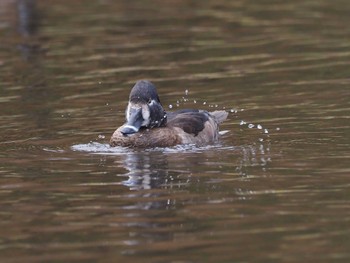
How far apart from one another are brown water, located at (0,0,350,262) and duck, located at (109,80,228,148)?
0.53 ft

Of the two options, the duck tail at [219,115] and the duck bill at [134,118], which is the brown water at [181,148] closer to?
the duck tail at [219,115]

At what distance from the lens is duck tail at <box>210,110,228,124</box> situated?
41.9 feet

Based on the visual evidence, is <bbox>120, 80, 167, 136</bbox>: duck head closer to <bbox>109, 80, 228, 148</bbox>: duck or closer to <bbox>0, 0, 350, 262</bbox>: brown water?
<bbox>109, 80, 228, 148</bbox>: duck

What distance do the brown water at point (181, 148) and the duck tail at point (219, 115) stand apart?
0.16 meters

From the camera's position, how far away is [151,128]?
12039 millimetres

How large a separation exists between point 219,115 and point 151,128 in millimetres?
1107

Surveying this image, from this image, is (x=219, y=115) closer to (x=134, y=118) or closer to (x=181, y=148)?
(x=181, y=148)

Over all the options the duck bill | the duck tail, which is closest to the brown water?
the duck tail

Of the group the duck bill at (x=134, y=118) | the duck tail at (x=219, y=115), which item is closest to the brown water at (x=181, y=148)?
the duck tail at (x=219, y=115)

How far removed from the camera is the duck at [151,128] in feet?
38.8

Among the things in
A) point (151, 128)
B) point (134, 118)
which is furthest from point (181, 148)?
point (134, 118)

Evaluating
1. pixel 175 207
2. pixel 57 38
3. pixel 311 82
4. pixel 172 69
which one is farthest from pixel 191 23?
pixel 175 207

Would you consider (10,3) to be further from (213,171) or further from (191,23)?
(213,171)

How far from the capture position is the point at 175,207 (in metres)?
9.11
